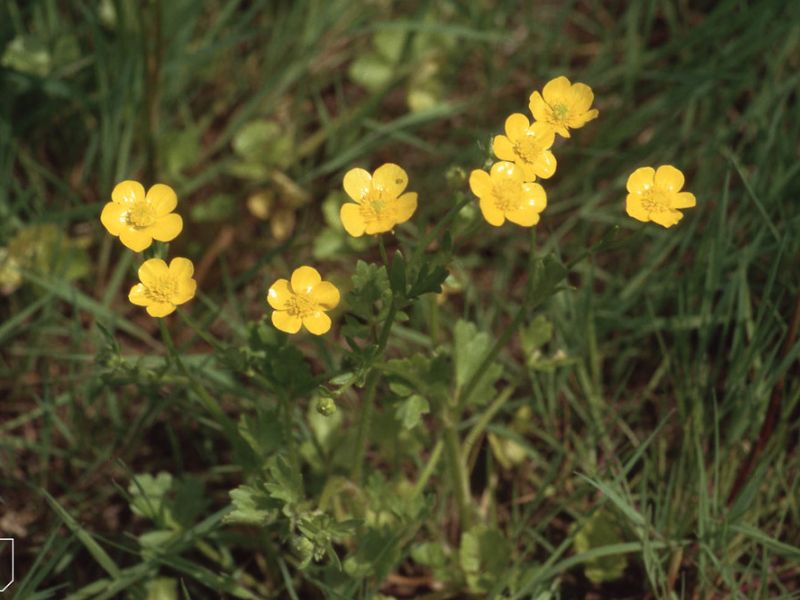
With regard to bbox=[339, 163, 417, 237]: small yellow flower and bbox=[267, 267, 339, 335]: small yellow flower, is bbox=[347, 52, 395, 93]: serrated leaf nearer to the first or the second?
bbox=[339, 163, 417, 237]: small yellow flower

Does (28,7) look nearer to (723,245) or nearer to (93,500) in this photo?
(93,500)

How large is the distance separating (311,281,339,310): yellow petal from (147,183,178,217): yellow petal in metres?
0.38

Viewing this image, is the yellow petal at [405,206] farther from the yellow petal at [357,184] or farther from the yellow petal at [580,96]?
the yellow petal at [580,96]

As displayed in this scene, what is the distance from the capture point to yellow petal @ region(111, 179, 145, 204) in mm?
2168

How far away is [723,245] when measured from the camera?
2775mm

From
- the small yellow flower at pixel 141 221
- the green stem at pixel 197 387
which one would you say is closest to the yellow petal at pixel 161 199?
the small yellow flower at pixel 141 221

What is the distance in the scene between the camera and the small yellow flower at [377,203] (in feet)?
6.77

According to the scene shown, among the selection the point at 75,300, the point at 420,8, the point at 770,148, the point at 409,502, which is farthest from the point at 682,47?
the point at 75,300

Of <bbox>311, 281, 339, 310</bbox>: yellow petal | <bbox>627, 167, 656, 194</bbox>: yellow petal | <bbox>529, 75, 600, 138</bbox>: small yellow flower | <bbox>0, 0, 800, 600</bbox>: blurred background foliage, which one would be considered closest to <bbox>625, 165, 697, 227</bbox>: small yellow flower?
<bbox>627, 167, 656, 194</bbox>: yellow petal

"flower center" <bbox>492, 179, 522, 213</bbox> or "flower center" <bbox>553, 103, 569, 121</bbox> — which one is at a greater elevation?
"flower center" <bbox>553, 103, 569, 121</bbox>

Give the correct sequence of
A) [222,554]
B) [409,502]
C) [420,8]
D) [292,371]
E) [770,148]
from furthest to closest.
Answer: [420,8]
[770,148]
[222,554]
[409,502]
[292,371]

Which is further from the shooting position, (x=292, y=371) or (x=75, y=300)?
(x=75, y=300)

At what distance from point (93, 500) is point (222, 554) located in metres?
0.48

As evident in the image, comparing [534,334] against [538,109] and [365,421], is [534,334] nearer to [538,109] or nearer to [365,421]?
[365,421]
